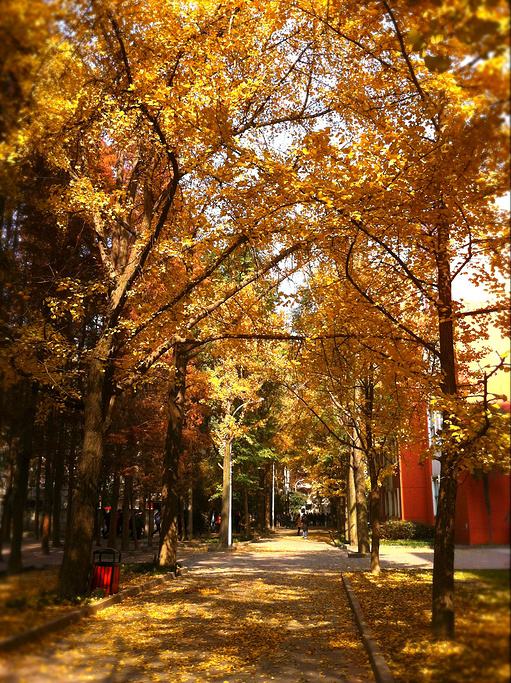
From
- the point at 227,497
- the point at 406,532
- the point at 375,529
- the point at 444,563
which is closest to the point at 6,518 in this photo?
the point at 444,563

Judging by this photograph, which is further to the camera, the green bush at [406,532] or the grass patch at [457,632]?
the green bush at [406,532]

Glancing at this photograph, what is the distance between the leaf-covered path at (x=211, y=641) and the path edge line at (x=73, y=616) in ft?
0.30

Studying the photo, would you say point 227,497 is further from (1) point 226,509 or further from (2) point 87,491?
(2) point 87,491

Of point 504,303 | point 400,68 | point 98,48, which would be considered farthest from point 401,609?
point 98,48

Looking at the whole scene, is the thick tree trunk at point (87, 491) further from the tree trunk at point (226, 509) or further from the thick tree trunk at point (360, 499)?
the tree trunk at point (226, 509)

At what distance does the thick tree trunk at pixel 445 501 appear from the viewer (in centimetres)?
691

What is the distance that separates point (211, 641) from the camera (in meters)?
8.35

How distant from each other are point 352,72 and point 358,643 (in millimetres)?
8755

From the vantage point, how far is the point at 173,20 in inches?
398

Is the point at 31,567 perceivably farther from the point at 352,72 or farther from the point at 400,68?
the point at 352,72

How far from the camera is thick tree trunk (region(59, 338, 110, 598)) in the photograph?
1112cm

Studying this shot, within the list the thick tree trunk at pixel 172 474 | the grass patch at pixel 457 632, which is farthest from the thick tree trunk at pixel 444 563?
the thick tree trunk at pixel 172 474

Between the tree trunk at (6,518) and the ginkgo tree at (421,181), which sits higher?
the ginkgo tree at (421,181)

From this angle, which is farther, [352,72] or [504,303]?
[352,72]
